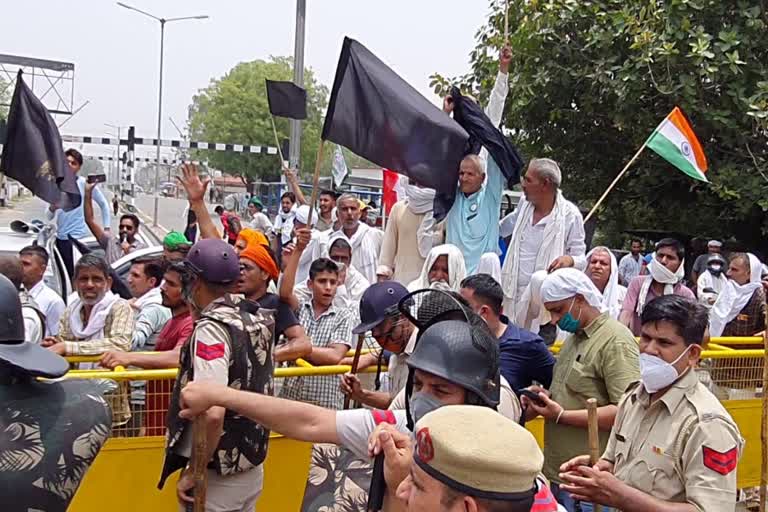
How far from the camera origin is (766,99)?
41.2 feet

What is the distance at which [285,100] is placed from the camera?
26.2 feet

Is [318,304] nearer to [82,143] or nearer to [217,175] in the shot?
[82,143]

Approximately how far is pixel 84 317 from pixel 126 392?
4.78ft

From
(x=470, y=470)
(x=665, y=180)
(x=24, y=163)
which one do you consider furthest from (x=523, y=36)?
(x=470, y=470)

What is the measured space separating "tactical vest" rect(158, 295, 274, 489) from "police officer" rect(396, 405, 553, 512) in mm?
1619

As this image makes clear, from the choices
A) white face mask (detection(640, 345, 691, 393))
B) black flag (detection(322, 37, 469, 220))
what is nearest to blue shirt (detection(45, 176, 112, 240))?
black flag (detection(322, 37, 469, 220))

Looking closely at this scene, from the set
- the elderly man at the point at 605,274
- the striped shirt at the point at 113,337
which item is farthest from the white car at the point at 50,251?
the elderly man at the point at 605,274

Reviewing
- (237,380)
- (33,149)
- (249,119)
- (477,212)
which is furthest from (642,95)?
(249,119)

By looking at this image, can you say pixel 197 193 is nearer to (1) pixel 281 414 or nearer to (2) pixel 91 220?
(1) pixel 281 414

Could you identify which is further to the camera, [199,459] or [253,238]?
[253,238]

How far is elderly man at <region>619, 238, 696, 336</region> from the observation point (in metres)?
7.19

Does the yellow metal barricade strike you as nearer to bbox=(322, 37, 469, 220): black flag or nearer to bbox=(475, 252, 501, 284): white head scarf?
bbox=(475, 252, 501, 284): white head scarf

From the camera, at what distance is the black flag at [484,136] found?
6.38 metres

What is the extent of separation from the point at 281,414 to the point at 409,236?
440cm
